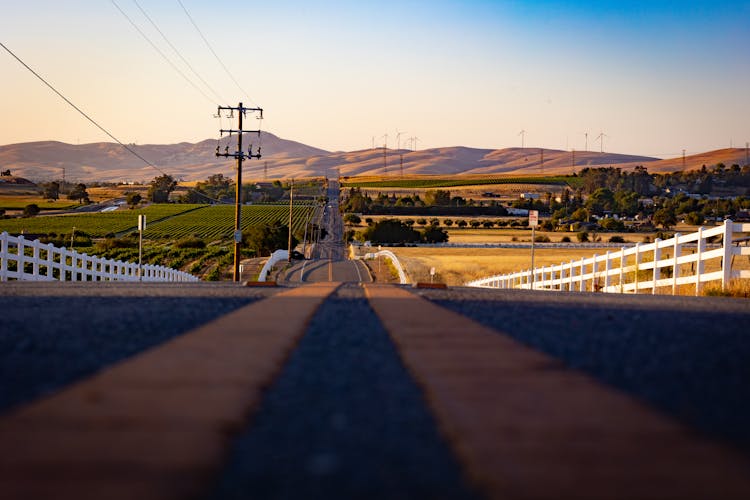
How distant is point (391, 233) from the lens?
114500 mm

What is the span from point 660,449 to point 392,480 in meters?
1.38

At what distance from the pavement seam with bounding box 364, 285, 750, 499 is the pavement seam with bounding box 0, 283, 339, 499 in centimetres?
116

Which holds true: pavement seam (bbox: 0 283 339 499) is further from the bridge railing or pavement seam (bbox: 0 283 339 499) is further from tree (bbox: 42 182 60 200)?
tree (bbox: 42 182 60 200)

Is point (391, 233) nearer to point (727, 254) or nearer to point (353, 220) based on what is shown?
point (353, 220)

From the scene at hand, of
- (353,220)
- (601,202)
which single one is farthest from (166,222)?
(601,202)

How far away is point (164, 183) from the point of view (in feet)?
583

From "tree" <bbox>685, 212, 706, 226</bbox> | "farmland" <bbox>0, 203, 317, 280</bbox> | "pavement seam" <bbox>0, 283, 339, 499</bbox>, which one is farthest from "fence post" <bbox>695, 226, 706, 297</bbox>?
"tree" <bbox>685, 212, 706, 226</bbox>

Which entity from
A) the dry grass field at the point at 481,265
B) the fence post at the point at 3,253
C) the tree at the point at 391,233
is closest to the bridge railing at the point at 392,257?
the dry grass field at the point at 481,265

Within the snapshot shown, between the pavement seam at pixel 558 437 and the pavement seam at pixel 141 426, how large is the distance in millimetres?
1165

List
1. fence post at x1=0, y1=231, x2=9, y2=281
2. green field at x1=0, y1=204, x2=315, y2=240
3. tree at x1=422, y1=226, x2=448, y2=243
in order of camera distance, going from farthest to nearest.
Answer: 1. tree at x1=422, y1=226, x2=448, y2=243
2. green field at x1=0, y1=204, x2=315, y2=240
3. fence post at x1=0, y1=231, x2=9, y2=281

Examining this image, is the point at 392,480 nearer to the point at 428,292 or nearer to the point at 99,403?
the point at 99,403

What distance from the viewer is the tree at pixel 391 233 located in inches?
4443

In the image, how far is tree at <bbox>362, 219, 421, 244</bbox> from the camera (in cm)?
11286

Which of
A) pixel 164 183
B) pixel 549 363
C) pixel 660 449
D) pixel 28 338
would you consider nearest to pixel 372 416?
pixel 660 449
